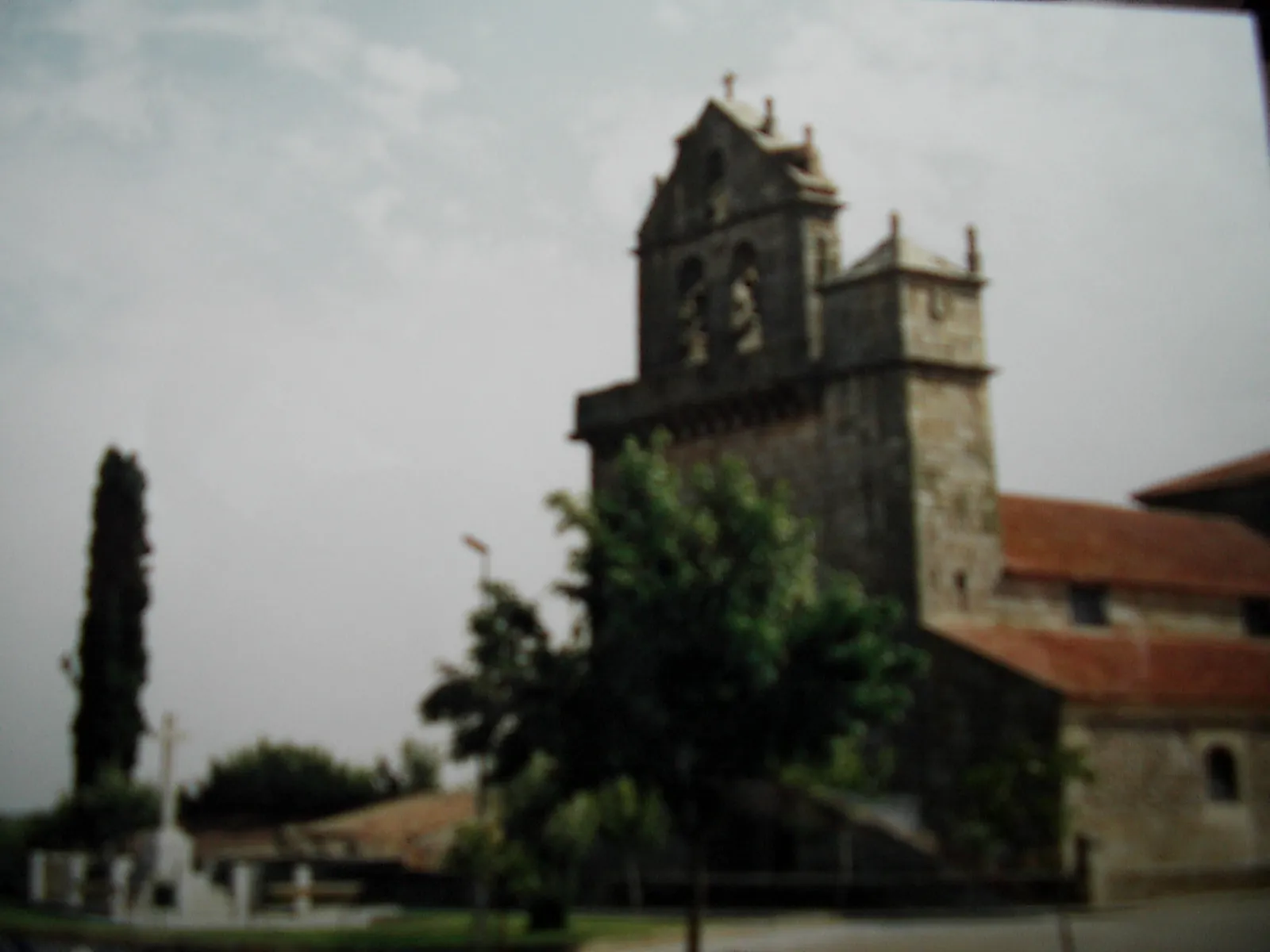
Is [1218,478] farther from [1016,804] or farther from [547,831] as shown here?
[547,831]

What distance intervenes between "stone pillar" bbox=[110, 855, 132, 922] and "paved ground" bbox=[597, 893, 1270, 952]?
4070 millimetres

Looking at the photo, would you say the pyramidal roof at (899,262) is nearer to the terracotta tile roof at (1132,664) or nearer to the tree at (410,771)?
the terracotta tile roof at (1132,664)

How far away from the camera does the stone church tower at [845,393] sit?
19969 mm

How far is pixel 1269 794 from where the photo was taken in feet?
37.5

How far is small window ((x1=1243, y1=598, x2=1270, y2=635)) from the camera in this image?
48.6ft

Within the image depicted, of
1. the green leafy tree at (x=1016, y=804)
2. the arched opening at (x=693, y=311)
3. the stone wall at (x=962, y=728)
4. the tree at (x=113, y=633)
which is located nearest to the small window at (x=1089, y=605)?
the stone wall at (x=962, y=728)

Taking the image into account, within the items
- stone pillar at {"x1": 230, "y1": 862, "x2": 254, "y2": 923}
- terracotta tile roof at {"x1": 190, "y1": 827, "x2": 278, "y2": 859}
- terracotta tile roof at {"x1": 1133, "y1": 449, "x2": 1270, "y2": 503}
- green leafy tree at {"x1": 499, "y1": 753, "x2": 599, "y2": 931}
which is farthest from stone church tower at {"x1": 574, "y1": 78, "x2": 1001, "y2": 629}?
stone pillar at {"x1": 230, "y1": 862, "x2": 254, "y2": 923}

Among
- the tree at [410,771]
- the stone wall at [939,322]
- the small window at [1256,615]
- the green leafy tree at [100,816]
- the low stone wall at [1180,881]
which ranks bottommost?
Answer: the low stone wall at [1180,881]

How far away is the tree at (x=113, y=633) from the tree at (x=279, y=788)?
669 millimetres

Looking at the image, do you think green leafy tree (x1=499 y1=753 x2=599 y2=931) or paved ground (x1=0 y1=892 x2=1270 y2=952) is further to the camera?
green leafy tree (x1=499 y1=753 x2=599 y2=931)

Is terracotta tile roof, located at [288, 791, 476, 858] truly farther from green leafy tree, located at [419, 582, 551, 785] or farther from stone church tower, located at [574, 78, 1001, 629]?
stone church tower, located at [574, 78, 1001, 629]

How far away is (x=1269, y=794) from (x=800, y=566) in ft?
17.0

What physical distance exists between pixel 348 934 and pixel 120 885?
1665 millimetres

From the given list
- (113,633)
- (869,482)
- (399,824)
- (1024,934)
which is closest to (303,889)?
(399,824)
